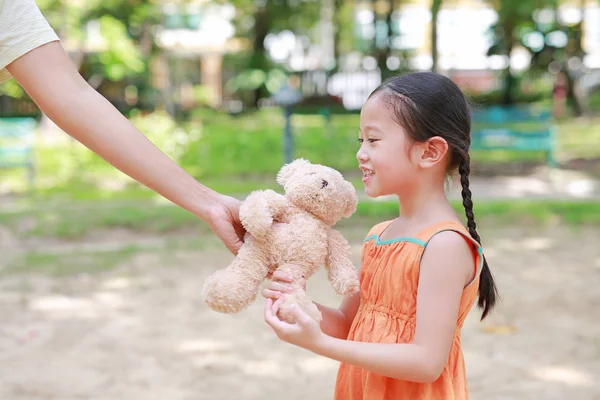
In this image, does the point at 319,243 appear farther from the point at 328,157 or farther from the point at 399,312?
the point at 328,157

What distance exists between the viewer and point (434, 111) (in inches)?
74.5

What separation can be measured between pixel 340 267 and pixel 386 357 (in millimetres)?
297

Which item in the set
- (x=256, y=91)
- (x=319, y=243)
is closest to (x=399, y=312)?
(x=319, y=243)

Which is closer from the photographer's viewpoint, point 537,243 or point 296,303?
point 296,303

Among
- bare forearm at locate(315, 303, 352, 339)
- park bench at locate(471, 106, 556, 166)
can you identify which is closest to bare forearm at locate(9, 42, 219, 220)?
bare forearm at locate(315, 303, 352, 339)

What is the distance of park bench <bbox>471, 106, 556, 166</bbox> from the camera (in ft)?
40.7

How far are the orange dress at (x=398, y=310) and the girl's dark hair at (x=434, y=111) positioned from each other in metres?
0.18

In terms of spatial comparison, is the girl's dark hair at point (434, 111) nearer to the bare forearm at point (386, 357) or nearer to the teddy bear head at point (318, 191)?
the teddy bear head at point (318, 191)

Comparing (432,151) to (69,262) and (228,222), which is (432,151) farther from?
(69,262)

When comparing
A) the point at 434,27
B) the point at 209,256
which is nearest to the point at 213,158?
the point at 434,27

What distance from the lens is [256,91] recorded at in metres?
27.1

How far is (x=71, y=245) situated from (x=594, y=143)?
12287 mm

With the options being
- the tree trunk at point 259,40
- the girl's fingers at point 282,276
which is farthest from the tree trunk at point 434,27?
the tree trunk at point 259,40

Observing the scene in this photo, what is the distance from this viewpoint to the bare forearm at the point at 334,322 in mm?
2078
